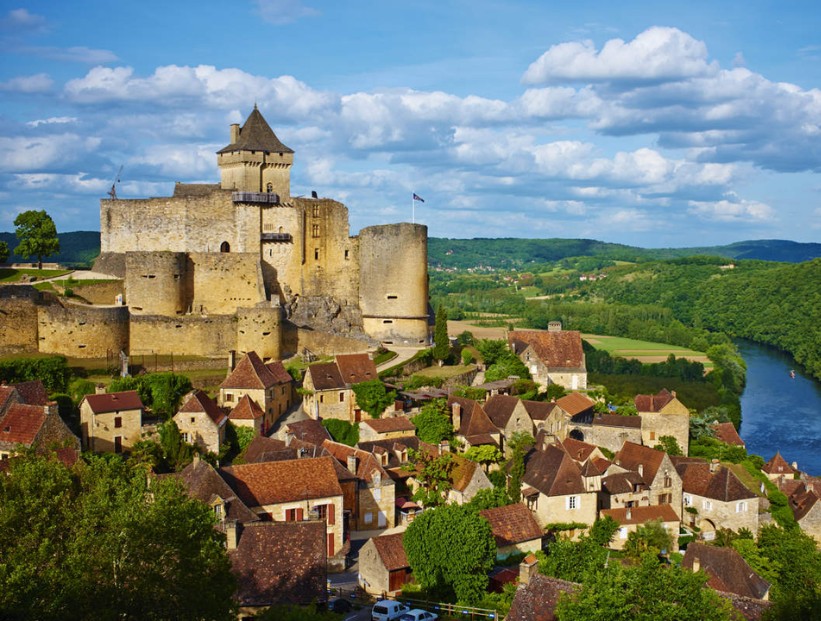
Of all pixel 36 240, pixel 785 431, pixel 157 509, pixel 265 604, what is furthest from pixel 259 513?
pixel 785 431

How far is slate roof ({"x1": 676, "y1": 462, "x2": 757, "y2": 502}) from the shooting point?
127 feet

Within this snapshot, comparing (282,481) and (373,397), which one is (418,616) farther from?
(373,397)

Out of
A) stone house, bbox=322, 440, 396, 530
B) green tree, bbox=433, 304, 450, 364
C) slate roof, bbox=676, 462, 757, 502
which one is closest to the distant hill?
green tree, bbox=433, 304, 450, 364

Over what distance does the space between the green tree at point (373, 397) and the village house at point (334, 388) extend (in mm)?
351

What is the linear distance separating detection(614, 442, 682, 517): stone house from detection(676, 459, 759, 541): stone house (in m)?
0.65

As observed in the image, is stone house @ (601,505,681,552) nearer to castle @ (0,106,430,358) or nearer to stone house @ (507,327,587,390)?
stone house @ (507,327,587,390)

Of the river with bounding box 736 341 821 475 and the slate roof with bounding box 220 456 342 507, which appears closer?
the slate roof with bounding box 220 456 342 507

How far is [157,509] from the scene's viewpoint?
18469 mm

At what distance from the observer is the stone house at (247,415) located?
3619cm

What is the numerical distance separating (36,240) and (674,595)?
3959cm

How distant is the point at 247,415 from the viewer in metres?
36.2

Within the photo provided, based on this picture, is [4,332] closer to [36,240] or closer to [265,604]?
[36,240]

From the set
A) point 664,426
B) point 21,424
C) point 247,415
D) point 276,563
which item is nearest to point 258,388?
point 247,415

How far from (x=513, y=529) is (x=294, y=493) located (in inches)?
304
